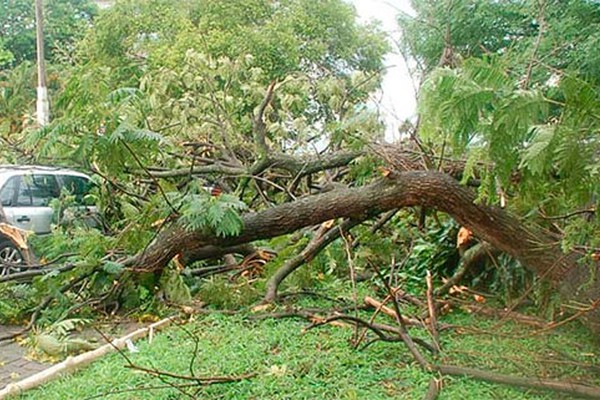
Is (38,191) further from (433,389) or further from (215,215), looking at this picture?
(433,389)

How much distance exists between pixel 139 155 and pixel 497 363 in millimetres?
2825

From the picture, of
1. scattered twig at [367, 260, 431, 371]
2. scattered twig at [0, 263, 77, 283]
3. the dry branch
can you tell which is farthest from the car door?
scattered twig at [367, 260, 431, 371]

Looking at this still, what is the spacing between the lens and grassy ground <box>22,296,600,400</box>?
306 cm

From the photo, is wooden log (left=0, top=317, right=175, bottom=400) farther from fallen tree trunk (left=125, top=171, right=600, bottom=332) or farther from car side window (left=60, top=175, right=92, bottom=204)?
car side window (left=60, top=175, right=92, bottom=204)

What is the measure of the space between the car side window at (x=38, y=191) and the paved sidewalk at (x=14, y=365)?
11.2ft

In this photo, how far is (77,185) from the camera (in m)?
8.16

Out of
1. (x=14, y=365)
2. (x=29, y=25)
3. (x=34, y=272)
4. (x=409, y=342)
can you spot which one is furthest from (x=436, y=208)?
(x=29, y=25)

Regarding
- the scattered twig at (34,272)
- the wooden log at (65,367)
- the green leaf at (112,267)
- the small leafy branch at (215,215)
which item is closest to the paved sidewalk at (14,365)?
the wooden log at (65,367)

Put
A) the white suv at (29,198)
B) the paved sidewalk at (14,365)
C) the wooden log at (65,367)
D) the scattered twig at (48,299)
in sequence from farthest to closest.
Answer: the white suv at (29,198) → the scattered twig at (48,299) → the paved sidewalk at (14,365) → the wooden log at (65,367)

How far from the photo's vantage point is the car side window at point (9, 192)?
7.03 m

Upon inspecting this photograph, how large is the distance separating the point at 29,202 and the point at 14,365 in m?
4.01

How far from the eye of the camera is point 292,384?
315 centimetres

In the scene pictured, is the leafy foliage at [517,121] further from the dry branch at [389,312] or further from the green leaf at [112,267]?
the green leaf at [112,267]

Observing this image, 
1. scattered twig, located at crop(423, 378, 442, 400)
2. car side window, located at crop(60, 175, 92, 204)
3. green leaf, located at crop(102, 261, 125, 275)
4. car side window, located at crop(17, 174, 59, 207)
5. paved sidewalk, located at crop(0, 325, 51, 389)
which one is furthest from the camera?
car side window, located at crop(60, 175, 92, 204)
